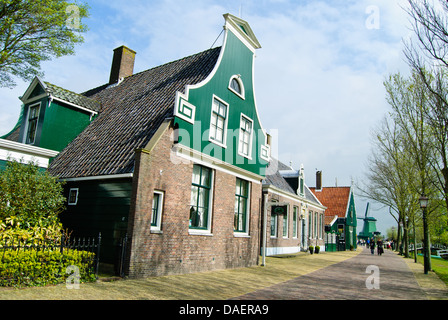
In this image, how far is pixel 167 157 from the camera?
10.4 m

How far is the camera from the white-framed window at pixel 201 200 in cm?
1170

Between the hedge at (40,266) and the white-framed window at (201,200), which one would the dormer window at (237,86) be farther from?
the hedge at (40,266)

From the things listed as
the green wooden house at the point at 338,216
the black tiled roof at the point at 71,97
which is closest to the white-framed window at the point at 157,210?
the black tiled roof at the point at 71,97

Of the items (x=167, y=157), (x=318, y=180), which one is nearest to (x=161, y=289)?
(x=167, y=157)

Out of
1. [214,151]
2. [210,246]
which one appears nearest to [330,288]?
[210,246]

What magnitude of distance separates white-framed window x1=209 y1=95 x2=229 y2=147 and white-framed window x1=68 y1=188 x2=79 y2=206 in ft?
17.5

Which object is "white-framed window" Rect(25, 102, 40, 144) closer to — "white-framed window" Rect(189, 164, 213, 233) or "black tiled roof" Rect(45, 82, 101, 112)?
"black tiled roof" Rect(45, 82, 101, 112)

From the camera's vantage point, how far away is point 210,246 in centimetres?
1221

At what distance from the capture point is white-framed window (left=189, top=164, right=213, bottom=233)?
461 inches

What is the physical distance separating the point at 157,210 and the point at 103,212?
1.81 meters

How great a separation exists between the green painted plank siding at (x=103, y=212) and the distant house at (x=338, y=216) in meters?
32.0
